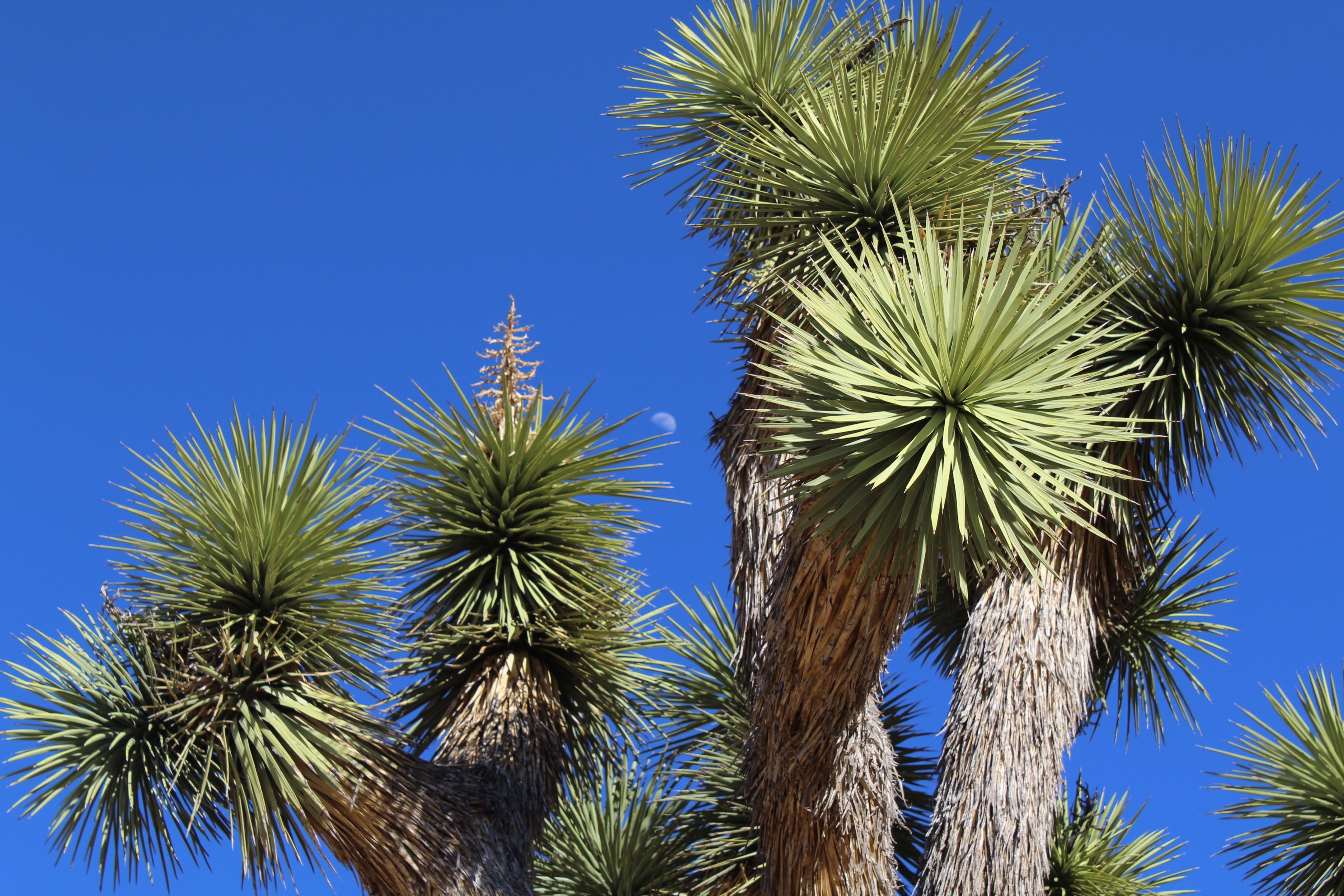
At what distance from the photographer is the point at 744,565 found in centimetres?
566

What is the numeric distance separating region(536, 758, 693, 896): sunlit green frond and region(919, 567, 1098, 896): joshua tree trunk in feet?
7.26

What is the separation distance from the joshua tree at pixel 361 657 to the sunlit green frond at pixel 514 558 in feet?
0.04

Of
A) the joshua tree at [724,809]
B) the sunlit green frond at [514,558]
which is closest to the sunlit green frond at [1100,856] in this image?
the joshua tree at [724,809]

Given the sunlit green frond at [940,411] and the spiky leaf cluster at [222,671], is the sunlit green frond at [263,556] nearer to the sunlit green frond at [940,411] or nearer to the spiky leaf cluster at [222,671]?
the spiky leaf cluster at [222,671]

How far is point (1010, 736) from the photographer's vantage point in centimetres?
558

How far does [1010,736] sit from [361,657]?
9.72ft

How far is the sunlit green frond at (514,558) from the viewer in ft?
20.6

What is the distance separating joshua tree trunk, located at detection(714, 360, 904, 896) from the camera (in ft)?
15.8

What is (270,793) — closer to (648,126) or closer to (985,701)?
(985,701)

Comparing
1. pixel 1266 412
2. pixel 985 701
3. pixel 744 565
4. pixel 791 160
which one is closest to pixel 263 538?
pixel 744 565

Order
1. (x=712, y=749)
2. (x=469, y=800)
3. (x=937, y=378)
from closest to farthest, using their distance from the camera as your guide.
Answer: (x=937, y=378) < (x=469, y=800) < (x=712, y=749)

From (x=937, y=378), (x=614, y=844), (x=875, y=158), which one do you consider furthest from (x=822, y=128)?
(x=614, y=844)

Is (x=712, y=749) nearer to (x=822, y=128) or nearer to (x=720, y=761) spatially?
(x=720, y=761)

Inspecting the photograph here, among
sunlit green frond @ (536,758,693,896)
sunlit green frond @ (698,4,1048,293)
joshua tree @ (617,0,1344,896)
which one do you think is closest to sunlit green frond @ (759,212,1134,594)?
joshua tree @ (617,0,1344,896)
